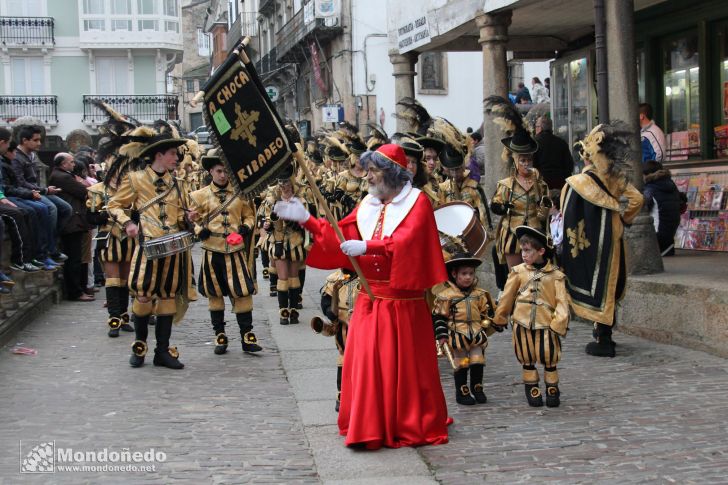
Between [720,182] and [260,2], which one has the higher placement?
[260,2]

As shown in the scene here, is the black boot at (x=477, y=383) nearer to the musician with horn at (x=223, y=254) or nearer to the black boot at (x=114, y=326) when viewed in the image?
the musician with horn at (x=223, y=254)

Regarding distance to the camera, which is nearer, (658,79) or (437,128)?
(437,128)

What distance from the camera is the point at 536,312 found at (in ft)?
23.8

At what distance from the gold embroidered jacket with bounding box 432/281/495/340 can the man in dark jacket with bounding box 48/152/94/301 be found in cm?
780

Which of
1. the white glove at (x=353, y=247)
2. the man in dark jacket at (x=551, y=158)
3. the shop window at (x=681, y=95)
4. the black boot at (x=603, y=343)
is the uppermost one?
the shop window at (x=681, y=95)

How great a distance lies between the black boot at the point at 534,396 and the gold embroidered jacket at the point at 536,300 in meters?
0.46

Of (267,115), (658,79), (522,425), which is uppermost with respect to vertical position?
(658,79)

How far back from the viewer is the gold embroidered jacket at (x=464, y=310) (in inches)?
294

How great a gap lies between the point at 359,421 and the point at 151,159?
13.2ft

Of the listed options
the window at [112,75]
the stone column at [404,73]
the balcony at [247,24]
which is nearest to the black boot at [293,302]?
the stone column at [404,73]

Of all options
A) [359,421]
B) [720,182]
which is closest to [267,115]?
[359,421]

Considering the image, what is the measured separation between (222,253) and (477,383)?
3242 mm

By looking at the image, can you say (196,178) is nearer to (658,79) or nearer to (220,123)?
(658,79)

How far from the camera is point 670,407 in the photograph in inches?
282
